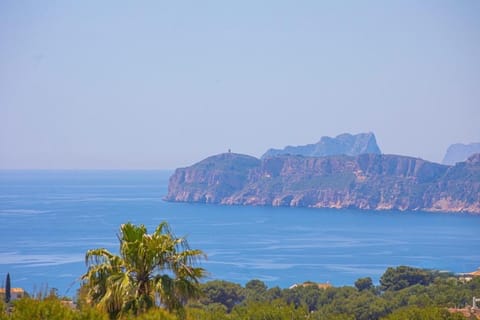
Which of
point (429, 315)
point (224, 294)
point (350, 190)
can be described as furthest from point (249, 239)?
point (350, 190)

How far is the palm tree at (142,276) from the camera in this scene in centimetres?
905

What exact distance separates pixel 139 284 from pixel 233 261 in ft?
238

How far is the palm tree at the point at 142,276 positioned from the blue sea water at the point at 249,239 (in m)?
37.0

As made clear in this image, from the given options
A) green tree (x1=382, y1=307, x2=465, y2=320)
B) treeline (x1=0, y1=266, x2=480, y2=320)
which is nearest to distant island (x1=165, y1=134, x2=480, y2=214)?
treeline (x1=0, y1=266, x2=480, y2=320)

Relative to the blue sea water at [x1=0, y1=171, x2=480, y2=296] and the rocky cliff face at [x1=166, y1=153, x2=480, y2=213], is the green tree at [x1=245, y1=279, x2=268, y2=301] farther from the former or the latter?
the rocky cliff face at [x1=166, y1=153, x2=480, y2=213]

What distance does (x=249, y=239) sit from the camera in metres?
102

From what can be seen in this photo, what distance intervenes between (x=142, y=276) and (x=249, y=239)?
9312 centimetres

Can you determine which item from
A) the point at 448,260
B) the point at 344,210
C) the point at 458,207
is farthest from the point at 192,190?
the point at 448,260

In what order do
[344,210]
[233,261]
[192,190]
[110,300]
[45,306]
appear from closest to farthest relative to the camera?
1. [45,306]
2. [110,300]
3. [233,261]
4. [344,210]
5. [192,190]

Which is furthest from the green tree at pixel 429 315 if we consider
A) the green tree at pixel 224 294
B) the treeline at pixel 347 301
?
the green tree at pixel 224 294

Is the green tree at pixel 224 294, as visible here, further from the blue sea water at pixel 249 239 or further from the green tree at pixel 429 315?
the green tree at pixel 429 315

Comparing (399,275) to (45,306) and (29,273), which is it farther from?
(45,306)

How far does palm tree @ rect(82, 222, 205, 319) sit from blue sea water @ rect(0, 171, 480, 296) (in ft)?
121

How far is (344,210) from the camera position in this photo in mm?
178500
